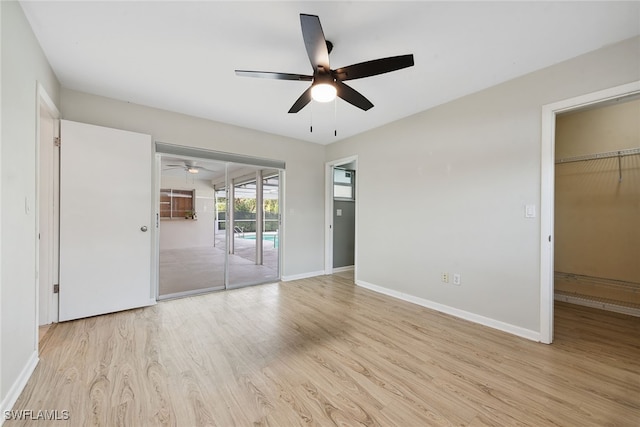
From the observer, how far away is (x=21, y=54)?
1730 millimetres

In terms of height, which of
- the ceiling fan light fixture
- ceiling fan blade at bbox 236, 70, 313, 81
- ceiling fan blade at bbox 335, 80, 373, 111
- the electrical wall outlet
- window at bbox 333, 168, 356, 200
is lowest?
the electrical wall outlet

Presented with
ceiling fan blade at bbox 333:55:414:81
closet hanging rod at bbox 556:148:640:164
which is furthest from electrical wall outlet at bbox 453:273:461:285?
ceiling fan blade at bbox 333:55:414:81

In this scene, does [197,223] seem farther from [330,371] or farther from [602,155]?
[602,155]

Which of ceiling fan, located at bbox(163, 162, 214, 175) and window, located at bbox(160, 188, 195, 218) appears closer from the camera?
window, located at bbox(160, 188, 195, 218)

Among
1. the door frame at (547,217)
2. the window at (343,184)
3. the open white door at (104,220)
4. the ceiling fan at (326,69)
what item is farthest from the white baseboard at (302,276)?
the door frame at (547,217)

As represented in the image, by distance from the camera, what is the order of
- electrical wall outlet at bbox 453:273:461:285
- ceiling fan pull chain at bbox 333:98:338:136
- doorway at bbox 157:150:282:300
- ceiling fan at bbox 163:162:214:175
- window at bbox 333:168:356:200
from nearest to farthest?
electrical wall outlet at bbox 453:273:461:285 < ceiling fan pull chain at bbox 333:98:338:136 < doorway at bbox 157:150:282:300 < ceiling fan at bbox 163:162:214:175 < window at bbox 333:168:356:200

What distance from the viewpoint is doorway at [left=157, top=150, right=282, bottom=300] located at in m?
3.90

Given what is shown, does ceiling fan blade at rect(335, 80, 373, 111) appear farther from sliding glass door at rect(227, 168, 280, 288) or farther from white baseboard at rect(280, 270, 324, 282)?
white baseboard at rect(280, 270, 324, 282)

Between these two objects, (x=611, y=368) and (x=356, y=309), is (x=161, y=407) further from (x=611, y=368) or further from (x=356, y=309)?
(x=611, y=368)

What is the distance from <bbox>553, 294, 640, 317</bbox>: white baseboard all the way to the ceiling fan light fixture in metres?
4.22

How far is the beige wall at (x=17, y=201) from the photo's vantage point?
59.1 inches

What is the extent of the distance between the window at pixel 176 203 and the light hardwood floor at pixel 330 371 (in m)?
1.53

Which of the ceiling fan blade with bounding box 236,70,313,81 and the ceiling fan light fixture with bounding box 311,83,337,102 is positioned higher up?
the ceiling fan blade with bounding box 236,70,313,81

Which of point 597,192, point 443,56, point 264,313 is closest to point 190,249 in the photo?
point 264,313
